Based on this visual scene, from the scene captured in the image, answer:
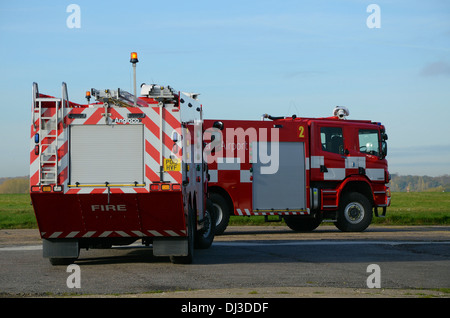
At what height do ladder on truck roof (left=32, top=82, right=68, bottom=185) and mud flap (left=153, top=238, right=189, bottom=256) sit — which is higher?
ladder on truck roof (left=32, top=82, right=68, bottom=185)

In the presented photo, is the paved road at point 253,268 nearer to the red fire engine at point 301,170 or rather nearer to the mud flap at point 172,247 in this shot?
the mud flap at point 172,247

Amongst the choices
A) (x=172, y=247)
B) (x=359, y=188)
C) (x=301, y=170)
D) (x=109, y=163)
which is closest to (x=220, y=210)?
(x=301, y=170)

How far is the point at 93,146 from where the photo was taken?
1177cm

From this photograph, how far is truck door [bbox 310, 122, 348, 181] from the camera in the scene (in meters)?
20.0

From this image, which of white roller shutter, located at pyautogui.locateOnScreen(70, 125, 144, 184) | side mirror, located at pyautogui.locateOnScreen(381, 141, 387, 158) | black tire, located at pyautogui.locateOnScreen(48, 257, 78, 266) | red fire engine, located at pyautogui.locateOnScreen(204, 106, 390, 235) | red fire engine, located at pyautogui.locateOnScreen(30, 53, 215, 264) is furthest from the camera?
side mirror, located at pyautogui.locateOnScreen(381, 141, 387, 158)

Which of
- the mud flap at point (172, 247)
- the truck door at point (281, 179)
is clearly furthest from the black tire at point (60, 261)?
the truck door at point (281, 179)

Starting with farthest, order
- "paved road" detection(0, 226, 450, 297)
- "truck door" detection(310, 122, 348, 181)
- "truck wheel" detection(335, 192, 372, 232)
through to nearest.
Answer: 1. "truck wheel" detection(335, 192, 372, 232)
2. "truck door" detection(310, 122, 348, 181)
3. "paved road" detection(0, 226, 450, 297)

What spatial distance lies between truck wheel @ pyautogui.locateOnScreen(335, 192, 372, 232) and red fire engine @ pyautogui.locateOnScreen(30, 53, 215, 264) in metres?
9.27

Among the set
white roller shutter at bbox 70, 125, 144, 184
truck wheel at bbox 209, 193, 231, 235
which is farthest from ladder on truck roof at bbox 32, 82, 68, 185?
truck wheel at bbox 209, 193, 231, 235

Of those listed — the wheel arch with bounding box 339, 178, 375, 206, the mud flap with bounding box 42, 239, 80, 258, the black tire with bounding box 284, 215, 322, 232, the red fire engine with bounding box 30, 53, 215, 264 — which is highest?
the red fire engine with bounding box 30, 53, 215, 264

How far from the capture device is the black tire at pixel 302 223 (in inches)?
850

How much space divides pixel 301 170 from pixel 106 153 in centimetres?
897

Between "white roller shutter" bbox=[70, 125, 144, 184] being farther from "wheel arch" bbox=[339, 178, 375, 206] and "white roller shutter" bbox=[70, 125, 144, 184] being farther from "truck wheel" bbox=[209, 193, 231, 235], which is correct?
"wheel arch" bbox=[339, 178, 375, 206]

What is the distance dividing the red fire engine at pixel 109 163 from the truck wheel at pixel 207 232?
335 centimetres
